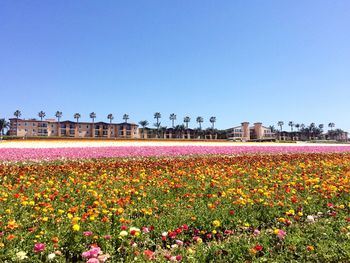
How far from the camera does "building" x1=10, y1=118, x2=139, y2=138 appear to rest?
11938cm

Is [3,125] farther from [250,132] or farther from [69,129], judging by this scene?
[250,132]

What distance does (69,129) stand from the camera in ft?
407

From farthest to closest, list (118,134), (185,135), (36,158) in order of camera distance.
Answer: (185,135)
(118,134)
(36,158)

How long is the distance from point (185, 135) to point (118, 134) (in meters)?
32.4

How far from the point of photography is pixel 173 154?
1864 cm

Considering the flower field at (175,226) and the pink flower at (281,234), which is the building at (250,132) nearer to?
the flower field at (175,226)

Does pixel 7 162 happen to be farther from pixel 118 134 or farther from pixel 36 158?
pixel 118 134

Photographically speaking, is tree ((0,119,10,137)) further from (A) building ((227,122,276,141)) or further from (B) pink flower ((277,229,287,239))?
(B) pink flower ((277,229,287,239))

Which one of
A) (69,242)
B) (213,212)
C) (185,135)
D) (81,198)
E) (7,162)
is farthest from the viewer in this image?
(185,135)

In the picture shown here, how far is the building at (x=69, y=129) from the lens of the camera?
119375 millimetres

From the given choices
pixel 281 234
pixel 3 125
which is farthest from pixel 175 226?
pixel 3 125

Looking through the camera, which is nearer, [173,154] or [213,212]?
[213,212]

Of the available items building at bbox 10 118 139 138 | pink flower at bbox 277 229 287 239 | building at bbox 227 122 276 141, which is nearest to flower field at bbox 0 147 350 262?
pink flower at bbox 277 229 287 239

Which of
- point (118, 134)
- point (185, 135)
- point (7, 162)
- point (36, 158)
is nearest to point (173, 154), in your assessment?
point (36, 158)
